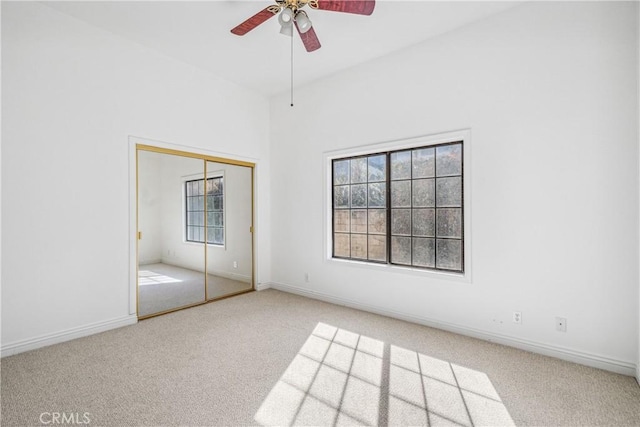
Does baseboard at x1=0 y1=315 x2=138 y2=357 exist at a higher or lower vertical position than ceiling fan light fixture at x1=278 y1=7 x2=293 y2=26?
lower

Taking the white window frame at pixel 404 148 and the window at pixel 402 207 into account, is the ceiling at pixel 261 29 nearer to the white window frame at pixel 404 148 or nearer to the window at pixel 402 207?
the white window frame at pixel 404 148

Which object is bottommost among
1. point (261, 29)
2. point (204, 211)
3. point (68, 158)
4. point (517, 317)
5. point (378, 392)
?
point (378, 392)

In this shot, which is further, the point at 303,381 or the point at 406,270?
the point at 406,270

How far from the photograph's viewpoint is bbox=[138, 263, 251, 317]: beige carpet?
3.63 metres

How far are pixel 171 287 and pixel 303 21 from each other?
11.2 feet

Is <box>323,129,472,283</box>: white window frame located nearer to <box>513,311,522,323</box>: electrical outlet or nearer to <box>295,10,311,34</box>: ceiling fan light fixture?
<box>513,311,522,323</box>: electrical outlet

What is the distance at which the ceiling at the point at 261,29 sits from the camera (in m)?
2.87

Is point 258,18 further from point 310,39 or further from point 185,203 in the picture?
point 185,203

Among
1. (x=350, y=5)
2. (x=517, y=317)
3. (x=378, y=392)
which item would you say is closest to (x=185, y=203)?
(x=350, y=5)

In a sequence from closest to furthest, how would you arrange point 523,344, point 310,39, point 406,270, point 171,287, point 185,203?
point 310,39 → point 523,344 → point 406,270 → point 171,287 → point 185,203

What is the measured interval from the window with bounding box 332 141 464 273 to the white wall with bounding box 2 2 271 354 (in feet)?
8.00

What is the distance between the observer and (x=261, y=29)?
10.5ft

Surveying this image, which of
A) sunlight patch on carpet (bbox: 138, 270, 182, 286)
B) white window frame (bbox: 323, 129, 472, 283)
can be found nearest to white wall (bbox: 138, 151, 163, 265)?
sunlight patch on carpet (bbox: 138, 270, 182, 286)

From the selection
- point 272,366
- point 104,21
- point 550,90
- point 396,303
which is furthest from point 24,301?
point 550,90
